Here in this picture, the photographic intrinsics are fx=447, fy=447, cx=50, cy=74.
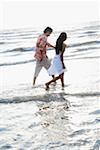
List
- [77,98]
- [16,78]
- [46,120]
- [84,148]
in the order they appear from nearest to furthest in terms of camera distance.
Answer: [84,148], [46,120], [77,98], [16,78]

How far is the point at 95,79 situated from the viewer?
1339 centimetres

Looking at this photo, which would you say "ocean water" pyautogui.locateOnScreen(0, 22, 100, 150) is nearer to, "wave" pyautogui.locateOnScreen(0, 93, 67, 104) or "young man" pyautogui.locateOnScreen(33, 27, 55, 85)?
"wave" pyautogui.locateOnScreen(0, 93, 67, 104)

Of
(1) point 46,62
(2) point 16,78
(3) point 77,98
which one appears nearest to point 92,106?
(3) point 77,98

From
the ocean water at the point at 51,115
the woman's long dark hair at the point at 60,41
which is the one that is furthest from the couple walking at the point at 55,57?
the ocean water at the point at 51,115

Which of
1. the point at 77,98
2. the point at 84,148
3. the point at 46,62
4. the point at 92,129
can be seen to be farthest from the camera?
the point at 46,62

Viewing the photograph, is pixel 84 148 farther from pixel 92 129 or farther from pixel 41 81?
pixel 41 81

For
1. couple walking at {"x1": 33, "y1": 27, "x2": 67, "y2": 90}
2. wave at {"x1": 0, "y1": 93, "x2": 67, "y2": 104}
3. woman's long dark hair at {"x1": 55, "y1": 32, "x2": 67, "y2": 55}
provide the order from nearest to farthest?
1. wave at {"x1": 0, "y1": 93, "x2": 67, "y2": 104}
2. woman's long dark hair at {"x1": 55, "y1": 32, "x2": 67, "y2": 55}
3. couple walking at {"x1": 33, "y1": 27, "x2": 67, "y2": 90}

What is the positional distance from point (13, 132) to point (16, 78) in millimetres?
7636

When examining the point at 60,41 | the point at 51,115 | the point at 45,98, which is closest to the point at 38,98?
the point at 45,98

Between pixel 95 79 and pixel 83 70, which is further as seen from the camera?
pixel 83 70

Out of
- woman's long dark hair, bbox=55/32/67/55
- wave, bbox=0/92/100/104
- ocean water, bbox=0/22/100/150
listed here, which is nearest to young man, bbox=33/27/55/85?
woman's long dark hair, bbox=55/32/67/55

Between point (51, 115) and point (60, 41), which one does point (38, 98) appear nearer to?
point (60, 41)

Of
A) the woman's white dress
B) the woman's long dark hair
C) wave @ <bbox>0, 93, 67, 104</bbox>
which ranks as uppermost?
the woman's long dark hair

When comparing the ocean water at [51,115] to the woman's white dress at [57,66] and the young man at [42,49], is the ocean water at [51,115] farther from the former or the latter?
the young man at [42,49]
